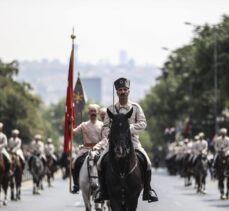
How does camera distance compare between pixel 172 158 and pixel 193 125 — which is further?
pixel 193 125

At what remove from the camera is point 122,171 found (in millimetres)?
20609

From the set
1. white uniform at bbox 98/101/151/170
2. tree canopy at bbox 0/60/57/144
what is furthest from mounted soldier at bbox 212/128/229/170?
tree canopy at bbox 0/60/57/144

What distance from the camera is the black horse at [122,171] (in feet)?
66.1

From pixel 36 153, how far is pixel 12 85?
8036cm

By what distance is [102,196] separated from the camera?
2123cm

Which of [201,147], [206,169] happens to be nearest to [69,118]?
[206,169]

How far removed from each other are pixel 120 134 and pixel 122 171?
874 mm

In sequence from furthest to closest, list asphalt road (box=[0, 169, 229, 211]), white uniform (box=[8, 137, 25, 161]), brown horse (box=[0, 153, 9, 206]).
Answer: white uniform (box=[8, 137, 25, 161]) < brown horse (box=[0, 153, 9, 206]) < asphalt road (box=[0, 169, 229, 211])

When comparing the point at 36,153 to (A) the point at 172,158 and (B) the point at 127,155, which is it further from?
(A) the point at 172,158

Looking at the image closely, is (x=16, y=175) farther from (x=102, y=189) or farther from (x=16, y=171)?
(x=102, y=189)

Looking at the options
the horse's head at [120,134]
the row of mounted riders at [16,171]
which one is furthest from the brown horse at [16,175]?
the horse's head at [120,134]

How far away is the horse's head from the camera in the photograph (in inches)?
786

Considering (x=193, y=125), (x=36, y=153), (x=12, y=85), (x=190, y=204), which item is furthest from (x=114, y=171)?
(x=12, y=85)

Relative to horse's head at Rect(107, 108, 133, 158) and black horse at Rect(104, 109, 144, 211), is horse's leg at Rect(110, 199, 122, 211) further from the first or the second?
horse's head at Rect(107, 108, 133, 158)
